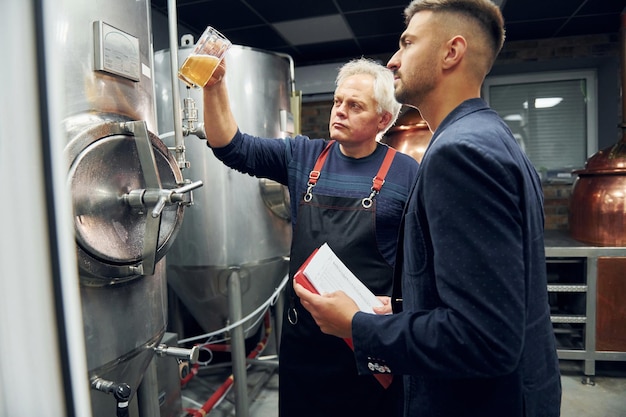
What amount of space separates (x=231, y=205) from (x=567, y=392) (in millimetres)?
2159

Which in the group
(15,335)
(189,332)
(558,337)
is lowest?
(558,337)

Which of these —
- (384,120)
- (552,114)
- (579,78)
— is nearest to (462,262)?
(384,120)

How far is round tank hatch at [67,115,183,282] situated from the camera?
2.80 feet

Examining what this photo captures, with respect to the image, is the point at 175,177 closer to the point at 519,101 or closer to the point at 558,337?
the point at 558,337

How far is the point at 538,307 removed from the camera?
765mm

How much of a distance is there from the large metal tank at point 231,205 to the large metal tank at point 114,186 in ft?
2.81

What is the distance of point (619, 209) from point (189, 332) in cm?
272

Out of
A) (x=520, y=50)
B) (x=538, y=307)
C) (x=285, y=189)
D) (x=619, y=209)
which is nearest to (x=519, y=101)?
(x=520, y=50)

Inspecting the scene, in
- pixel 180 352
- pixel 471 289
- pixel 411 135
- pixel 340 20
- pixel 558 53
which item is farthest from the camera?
pixel 558 53

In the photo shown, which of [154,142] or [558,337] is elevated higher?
[154,142]

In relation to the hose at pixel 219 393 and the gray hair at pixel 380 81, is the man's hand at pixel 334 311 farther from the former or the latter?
the hose at pixel 219 393

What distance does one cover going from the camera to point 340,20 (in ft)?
10.3

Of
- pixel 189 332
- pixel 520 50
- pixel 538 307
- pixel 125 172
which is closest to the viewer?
pixel 538 307

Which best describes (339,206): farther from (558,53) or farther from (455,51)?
(558,53)
